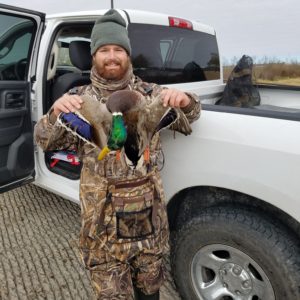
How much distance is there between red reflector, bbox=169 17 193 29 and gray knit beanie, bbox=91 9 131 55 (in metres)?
1.21

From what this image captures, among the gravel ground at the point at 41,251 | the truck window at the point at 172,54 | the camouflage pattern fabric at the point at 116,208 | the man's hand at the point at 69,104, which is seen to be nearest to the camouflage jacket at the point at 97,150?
the camouflage pattern fabric at the point at 116,208

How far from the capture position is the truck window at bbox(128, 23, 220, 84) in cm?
271

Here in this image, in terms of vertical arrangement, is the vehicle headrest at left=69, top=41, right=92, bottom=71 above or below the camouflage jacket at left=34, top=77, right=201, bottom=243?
above

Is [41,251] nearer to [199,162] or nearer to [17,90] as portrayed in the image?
[17,90]

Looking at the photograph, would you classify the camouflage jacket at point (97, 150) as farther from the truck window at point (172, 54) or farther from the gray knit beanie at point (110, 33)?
the truck window at point (172, 54)

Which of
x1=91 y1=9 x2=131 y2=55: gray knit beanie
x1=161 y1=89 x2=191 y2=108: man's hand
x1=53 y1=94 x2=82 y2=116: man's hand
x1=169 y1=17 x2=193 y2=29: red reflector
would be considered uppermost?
x1=169 y1=17 x2=193 y2=29: red reflector

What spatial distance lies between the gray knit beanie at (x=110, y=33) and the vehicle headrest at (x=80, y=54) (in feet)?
3.58

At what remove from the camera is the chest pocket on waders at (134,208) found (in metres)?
1.86

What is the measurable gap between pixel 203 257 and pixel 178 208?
0.36 m

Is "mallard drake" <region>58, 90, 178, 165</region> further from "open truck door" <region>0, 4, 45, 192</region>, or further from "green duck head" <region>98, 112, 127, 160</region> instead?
"open truck door" <region>0, 4, 45, 192</region>

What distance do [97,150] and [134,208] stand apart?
0.36 metres

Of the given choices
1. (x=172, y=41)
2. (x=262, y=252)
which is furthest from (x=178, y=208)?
(x=172, y=41)

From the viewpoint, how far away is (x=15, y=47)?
3.14 m

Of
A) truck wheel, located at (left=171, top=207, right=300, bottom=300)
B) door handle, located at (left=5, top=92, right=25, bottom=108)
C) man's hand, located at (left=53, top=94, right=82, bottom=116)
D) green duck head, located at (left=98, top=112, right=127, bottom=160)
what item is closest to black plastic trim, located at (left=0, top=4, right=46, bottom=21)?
door handle, located at (left=5, top=92, right=25, bottom=108)
